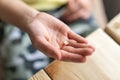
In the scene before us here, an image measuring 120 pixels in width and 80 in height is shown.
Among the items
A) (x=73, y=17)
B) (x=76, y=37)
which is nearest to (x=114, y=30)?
(x=76, y=37)

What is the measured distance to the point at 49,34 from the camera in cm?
71

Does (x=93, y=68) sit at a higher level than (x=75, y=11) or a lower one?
lower

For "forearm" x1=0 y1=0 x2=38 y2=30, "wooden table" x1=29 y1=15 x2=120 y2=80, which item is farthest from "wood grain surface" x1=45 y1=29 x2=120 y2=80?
"forearm" x1=0 y1=0 x2=38 y2=30

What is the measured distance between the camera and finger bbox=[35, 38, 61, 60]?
62 centimetres

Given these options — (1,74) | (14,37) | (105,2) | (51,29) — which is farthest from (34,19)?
(105,2)

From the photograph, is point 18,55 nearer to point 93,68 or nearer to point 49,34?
point 49,34

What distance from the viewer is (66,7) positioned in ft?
2.97

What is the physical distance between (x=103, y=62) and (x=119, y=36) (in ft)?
0.27

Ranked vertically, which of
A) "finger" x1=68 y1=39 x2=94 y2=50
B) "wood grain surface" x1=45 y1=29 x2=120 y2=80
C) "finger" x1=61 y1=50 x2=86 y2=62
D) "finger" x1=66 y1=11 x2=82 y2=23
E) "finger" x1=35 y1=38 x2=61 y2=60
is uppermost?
"finger" x1=66 y1=11 x2=82 y2=23

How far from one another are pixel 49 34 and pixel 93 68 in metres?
0.16

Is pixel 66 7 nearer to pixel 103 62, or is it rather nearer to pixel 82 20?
pixel 82 20

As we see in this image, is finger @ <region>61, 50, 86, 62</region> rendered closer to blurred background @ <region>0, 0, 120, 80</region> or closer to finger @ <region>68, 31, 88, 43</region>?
finger @ <region>68, 31, 88, 43</region>

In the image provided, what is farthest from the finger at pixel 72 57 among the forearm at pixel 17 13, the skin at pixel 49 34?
the forearm at pixel 17 13

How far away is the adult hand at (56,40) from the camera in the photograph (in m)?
0.62
